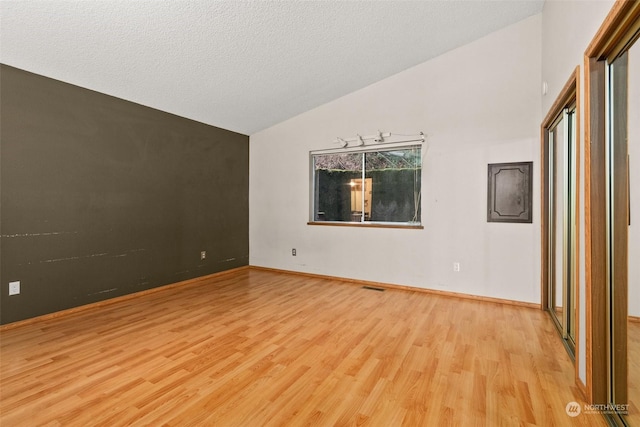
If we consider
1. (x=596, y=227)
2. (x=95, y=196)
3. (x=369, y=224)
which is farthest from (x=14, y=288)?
(x=596, y=227)

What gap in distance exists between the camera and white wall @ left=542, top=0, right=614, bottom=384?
5.81 feet

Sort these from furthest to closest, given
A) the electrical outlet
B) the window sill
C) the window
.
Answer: the window → the window sill → the electrical outlet

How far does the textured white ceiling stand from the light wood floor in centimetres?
255

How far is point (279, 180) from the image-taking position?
543 centimetres

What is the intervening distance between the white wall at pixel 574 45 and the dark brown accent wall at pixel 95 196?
4.45 meters

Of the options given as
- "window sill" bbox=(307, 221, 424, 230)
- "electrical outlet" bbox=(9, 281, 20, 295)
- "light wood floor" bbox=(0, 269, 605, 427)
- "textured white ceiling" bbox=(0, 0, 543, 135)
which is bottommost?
"light wood floor" bbox=(0, 269, 605, 427)

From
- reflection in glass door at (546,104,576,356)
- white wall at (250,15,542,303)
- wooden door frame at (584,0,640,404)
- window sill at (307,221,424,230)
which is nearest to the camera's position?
wooden door frame at (584,0,640,404)

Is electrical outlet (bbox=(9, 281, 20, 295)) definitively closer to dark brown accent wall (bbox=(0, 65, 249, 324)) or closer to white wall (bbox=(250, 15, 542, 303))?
dark brown accent wall (bbox=(0, 65, 249, 324))

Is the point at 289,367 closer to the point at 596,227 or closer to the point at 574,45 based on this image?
the point at 596,227

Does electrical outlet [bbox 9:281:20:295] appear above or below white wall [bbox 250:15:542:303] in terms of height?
below

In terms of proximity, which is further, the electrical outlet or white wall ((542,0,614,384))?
the electrical outlet

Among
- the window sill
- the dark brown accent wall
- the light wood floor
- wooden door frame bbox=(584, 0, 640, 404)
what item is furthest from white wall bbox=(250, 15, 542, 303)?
wooden door frame bbox=(584, 0, 640, 404)

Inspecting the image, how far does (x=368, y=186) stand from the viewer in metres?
4.78

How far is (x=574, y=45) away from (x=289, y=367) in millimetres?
2960
